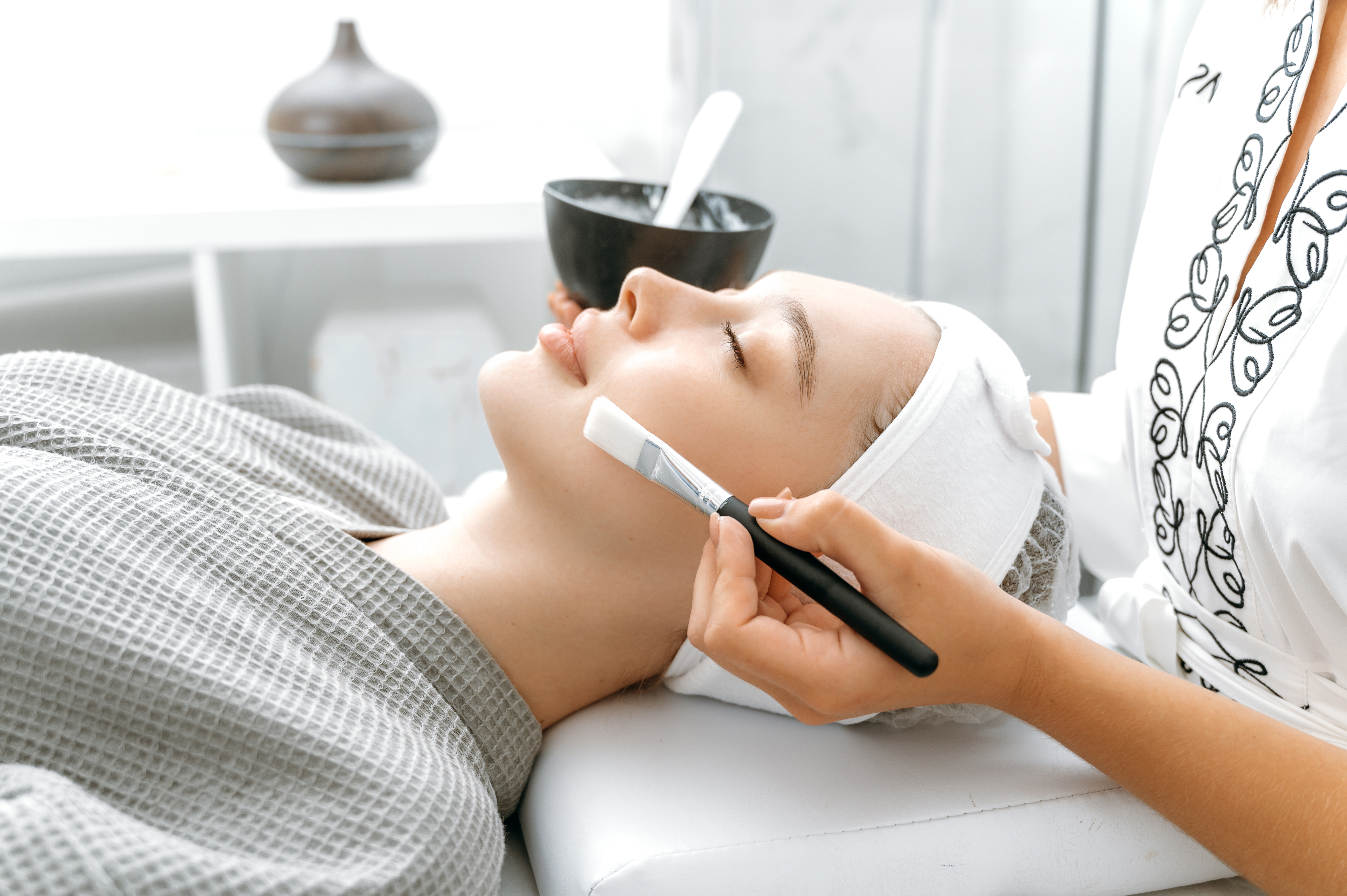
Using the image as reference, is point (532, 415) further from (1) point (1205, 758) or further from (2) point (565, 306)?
(1) point (1205, 758)

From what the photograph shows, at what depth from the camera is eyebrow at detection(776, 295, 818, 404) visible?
32.2 inches

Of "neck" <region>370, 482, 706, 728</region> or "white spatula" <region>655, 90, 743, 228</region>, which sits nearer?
"neck" <region>370, 482, 706, 728</region>

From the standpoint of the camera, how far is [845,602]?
1.99 ft

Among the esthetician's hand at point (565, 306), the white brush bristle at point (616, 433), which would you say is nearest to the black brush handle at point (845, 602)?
the white brush bristle at point (616, 433)

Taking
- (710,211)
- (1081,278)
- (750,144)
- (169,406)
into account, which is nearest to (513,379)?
(169,406)

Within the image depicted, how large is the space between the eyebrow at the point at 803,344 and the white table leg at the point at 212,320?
1.10 meters

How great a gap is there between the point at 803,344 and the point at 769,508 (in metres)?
0.24

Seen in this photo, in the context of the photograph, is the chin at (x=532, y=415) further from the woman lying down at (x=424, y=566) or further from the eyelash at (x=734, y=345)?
the eyelash at (x=734, y=345)

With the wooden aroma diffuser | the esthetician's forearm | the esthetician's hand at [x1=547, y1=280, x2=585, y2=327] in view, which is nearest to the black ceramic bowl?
the esthetician's hand at [x1=547, y1=280, x2=585, y2=327]

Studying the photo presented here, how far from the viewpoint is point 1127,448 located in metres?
0.92

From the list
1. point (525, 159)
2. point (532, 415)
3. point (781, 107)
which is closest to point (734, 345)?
point (532, 415)

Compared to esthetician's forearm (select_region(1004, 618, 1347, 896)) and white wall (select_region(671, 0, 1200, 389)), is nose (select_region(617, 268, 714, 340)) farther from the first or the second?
white wall (select_region(671, 0, 1200, 389))

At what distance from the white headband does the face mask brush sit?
0.43ft

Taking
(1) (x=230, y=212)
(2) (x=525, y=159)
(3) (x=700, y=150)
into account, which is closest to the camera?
(3) (x=700, y=150)
